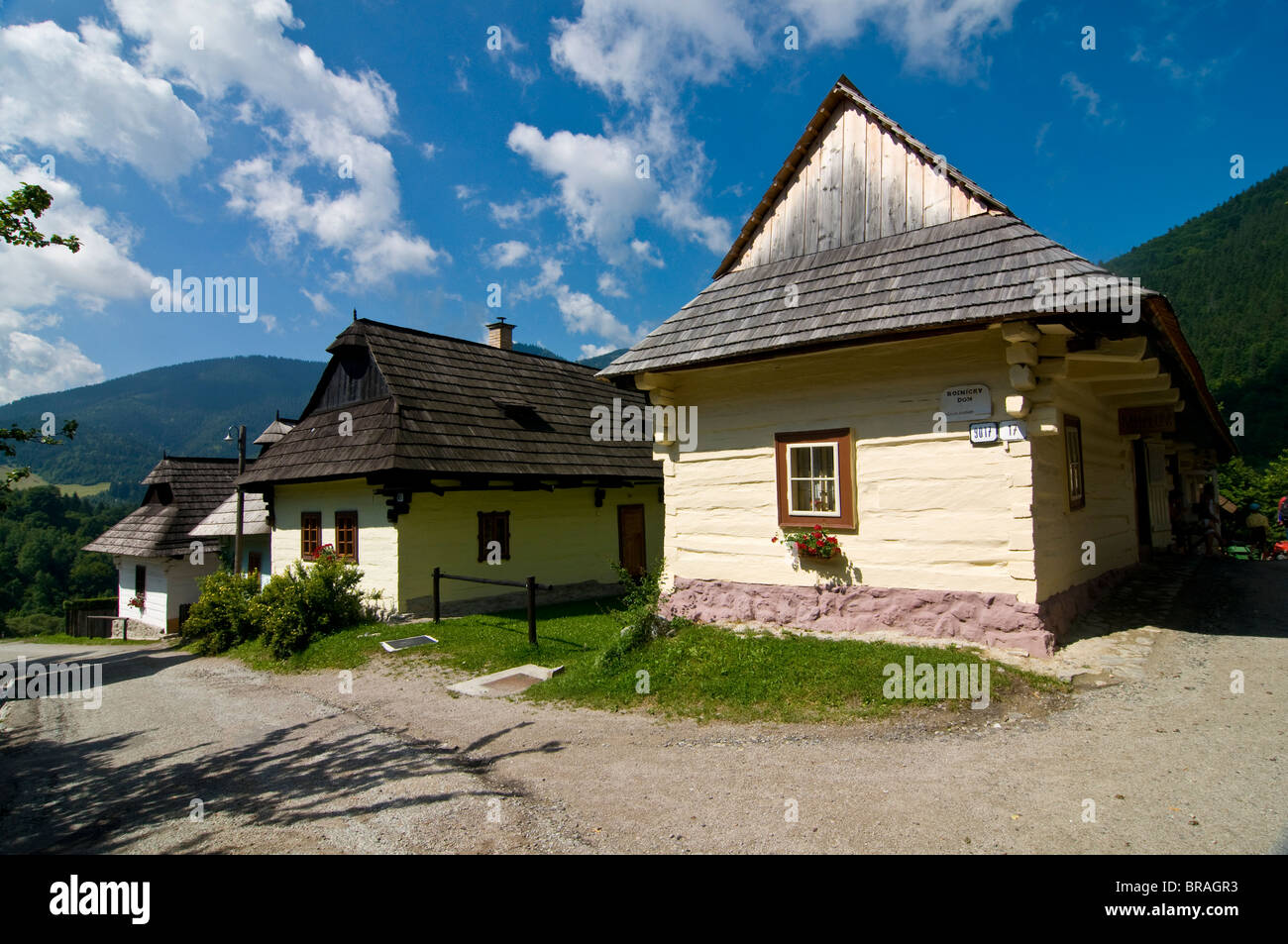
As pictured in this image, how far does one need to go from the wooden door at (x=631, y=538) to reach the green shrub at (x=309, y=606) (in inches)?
247

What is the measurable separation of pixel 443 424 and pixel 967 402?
10316 millimetres

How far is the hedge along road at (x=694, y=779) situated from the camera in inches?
146

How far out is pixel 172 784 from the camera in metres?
5.42

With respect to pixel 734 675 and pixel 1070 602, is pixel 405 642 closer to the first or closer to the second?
pixel 734 675

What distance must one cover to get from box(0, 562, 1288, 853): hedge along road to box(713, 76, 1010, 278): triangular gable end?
5.60 m

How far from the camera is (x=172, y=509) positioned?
24.2m

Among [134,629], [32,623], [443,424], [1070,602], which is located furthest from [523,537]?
[32,623]

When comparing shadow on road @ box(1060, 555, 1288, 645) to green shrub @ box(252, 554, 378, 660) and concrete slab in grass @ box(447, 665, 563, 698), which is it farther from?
green shrub @ box(252, 554, 378, 660)

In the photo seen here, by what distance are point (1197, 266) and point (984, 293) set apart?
7616 centimetres

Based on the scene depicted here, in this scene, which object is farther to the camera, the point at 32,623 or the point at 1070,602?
the point at 32,623

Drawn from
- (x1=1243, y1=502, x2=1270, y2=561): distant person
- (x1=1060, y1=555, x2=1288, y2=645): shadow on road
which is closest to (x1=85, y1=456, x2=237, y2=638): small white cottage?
(x1=1060, y1=555, x2=1288, y2=645): shadow on road

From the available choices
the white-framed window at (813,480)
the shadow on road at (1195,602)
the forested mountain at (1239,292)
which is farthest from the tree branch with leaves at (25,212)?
the forested mountain at (1239,292)

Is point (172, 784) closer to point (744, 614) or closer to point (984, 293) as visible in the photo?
point (744, 614)
